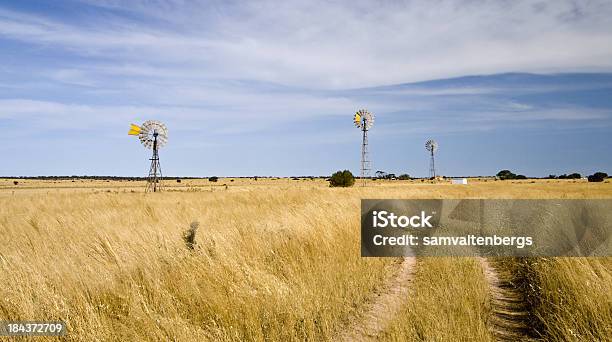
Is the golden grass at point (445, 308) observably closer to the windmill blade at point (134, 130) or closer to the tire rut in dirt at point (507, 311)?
the tire rut in dirt at point (507, 311)

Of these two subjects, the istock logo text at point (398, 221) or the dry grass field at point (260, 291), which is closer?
the dry grass field at point (260, 291)

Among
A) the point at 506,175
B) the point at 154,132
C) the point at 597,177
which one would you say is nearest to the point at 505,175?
the point at 506,175

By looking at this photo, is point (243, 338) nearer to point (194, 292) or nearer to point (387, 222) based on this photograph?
point (194, 292)

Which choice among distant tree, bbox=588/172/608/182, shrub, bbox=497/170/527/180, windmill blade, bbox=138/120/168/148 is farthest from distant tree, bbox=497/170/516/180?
windmill blade, bbox=138/120/168/148

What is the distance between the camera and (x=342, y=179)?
2579 inches

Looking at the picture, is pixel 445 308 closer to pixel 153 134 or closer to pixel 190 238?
pixel 190 238

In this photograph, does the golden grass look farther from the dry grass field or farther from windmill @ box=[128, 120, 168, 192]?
windmill @ box=[128, 120, 168, 192]
